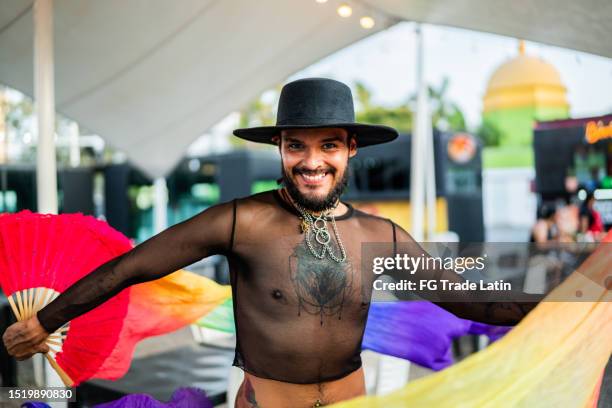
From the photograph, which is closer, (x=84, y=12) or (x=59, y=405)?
(x=59, y=405)

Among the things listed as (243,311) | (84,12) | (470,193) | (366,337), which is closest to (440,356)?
(366,337)

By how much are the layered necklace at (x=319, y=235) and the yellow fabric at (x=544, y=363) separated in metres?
0.44

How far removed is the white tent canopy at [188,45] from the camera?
288cm

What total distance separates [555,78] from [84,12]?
39.9 ft

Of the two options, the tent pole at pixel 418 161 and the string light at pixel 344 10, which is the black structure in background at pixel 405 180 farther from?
the string light at pixel 344 10

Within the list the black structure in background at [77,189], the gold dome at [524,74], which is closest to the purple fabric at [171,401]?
the black structure in background at [77,189]

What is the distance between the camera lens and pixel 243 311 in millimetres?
A: 1559

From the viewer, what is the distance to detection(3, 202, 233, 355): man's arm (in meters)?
1.48

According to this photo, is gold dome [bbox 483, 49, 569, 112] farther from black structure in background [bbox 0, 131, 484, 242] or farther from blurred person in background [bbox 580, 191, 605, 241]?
blurred person in background [bbox 580, 191, 605, 241]

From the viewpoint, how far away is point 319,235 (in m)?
1.54

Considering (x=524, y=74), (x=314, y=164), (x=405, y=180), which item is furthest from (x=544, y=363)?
(x=524, y=74)

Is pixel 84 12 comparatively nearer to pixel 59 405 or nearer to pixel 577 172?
pixel 59 405

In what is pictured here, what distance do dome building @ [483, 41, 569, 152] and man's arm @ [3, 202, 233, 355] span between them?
5147 millimetres

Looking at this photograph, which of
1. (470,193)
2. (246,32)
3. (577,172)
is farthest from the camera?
(470,193)
